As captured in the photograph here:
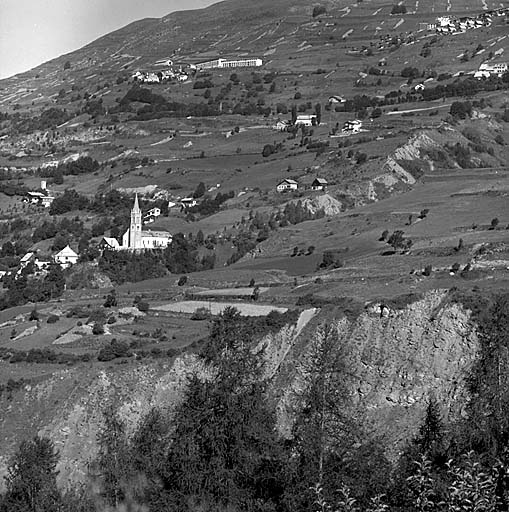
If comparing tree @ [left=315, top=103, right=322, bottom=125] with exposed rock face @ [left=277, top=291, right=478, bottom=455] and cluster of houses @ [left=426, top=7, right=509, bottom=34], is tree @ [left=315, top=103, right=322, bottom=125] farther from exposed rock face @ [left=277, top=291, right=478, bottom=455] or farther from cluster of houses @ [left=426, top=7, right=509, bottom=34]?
exposed rock face @ [left=277, top=291, right=478, bottom=455]

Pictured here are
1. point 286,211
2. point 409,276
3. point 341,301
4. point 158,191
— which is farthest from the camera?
point 158,191

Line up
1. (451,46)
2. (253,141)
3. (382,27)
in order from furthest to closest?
(382,27) < (451,46) < (253,141)

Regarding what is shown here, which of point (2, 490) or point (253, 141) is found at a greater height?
point (253, 141)

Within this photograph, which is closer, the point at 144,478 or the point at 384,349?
the point at 144,478

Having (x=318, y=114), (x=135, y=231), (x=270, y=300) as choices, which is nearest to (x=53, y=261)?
(x=135, y=231)

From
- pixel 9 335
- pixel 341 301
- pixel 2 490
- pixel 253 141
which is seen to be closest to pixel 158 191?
pixel 253 141

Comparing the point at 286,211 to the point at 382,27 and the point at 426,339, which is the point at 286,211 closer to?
the point at 426,339
